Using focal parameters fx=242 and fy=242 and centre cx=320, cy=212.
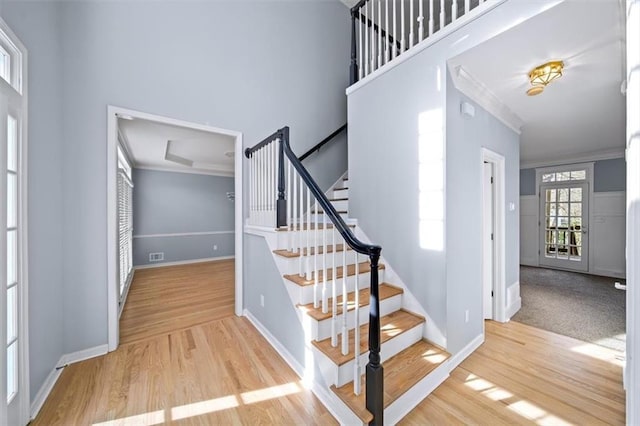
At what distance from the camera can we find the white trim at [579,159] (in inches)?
193

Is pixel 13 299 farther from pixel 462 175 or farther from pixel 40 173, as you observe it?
pixel 462 175

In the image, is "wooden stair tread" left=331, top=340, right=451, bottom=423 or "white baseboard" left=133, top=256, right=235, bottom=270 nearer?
"wooden stair tread" left=331, top=340, right=451, bottom=423

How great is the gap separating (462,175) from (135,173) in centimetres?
658

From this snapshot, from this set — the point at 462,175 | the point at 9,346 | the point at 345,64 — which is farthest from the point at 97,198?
the point at 345,64

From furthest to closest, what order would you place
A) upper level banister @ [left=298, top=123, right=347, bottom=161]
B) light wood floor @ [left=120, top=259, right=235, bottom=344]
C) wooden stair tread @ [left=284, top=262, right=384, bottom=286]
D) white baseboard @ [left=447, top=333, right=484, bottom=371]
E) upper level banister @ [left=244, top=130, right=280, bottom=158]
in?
upper level banister @ [left=298, top=123, right=347, bottom=161]
light wood floor @ [left=120, top=259, right=235, bottom=344]
upper level banister @ [left=244, top=130, right=280, bottom=158]
white baseboard @ [left=447, top=333, right=484, bottom=371]
wooden stair tread @ [left=284, top=262, right=384, bottom=286]

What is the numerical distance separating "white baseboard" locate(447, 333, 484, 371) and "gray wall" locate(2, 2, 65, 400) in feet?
9.90

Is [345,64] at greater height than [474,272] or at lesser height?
greater

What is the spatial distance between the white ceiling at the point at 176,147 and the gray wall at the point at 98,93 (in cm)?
38

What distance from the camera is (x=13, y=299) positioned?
1.39m

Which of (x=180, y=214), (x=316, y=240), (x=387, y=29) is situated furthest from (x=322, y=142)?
(x=180, y=214)

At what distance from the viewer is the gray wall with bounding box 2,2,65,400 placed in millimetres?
1614

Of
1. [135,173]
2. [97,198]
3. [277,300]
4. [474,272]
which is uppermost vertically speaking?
[135,173]

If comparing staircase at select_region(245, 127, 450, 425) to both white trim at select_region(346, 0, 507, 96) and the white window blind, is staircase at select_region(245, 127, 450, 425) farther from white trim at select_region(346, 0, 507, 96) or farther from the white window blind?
the white window blind

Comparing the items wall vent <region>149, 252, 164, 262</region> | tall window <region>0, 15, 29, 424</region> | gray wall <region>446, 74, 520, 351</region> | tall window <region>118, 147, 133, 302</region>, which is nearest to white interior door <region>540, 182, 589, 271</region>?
gray wall <region>446, 74, 520, 351</region>
